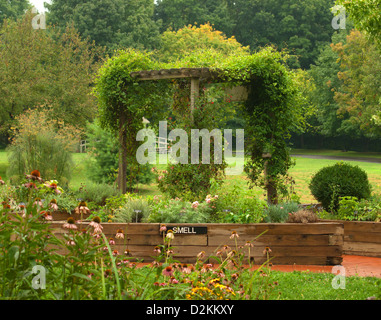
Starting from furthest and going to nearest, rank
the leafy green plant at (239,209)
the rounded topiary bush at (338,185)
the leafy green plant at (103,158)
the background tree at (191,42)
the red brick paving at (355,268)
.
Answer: the background tree at (191,42), the leafy green plant at (103,158), the rounded topiary bush at (338,185), the leafy green plant at (239,209), the red brick paving at (355,268)

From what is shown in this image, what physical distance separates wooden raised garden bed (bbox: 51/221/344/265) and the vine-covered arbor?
260 centimetres

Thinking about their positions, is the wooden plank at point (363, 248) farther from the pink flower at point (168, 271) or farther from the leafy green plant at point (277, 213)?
the pink flower at point (168, 271)

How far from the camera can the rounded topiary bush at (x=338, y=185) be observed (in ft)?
23.9

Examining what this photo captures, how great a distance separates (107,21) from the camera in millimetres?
31656

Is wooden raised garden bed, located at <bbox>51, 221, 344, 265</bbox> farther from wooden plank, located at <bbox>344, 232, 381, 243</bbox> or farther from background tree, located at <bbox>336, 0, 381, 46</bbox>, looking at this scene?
background tree, located at <bbox>336, 0, 381, 46</bbox>

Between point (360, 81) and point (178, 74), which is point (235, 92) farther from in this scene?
point (360, 81)

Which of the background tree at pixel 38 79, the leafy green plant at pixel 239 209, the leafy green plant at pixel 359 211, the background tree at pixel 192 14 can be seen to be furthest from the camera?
the background tree at pixel 192 14

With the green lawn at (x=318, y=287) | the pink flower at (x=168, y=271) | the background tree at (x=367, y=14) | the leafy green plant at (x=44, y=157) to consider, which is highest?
the background tree at (x=367, y=14)

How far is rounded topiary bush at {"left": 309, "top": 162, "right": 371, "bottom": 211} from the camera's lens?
7289 millimetres

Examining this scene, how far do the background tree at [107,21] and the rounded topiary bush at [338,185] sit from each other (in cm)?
2406

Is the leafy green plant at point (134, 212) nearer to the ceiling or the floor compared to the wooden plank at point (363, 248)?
nearer to the ceiling

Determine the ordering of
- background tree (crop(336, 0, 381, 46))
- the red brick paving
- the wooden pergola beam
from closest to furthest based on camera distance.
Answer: the red brick paving → the wooden pergola beam → background tree (crop(336, 0, 381, 46))

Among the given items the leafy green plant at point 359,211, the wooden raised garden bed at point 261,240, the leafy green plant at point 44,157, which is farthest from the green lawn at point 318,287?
the leafy green plant at point 44,157

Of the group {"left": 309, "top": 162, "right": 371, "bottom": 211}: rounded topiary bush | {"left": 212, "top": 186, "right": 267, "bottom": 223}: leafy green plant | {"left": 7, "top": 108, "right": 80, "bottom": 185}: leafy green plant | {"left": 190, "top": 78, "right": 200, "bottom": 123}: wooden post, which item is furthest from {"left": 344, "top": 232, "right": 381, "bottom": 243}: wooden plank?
{"left": 7, "top": 108, "right": 80, "bottom": 185}: leafy green plant
